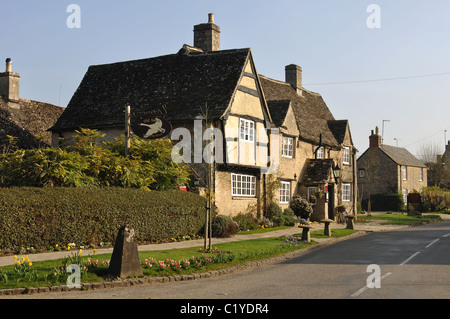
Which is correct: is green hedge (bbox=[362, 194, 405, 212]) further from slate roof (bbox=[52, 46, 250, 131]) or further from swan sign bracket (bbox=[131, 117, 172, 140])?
swan sign bracket (bbox=[131, 117, 172, 140])

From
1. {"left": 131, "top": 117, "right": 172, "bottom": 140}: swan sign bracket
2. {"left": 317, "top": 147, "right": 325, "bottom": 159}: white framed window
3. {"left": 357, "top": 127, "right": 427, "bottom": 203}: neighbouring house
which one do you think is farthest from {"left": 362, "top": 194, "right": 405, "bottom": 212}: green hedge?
{"left": 131, "top": 117, "right": 172, "bottom": 140}: swan sign bracket

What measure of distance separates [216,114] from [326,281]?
14.2 metres

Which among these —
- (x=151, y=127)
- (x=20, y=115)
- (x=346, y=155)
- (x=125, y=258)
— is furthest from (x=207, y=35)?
(x=125, y=258)

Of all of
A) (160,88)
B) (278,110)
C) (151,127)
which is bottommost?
(151,127)

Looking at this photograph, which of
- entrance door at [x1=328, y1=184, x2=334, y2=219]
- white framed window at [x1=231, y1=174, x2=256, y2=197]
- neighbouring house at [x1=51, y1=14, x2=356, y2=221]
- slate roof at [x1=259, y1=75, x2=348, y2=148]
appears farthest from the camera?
entrance door at [x1=328, y1=184, x2=334, y2=219]

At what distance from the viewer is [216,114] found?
24812 mm

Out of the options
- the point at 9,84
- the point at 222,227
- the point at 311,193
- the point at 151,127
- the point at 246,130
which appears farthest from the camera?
the point at 311,193

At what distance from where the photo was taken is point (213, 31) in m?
31.6

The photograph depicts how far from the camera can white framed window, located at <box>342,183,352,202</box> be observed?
129 ft

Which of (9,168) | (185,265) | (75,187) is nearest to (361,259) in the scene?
(185,265)

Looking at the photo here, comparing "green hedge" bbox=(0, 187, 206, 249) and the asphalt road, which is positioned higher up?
"green hedge" bbox=(0, 187, 206, 249)

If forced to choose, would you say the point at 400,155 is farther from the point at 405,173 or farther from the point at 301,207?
the point at 301,207

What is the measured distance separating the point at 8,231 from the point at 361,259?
10.5m

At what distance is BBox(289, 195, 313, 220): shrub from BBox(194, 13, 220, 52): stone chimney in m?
10.6
